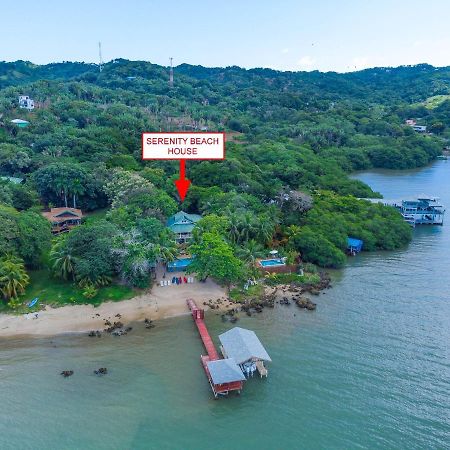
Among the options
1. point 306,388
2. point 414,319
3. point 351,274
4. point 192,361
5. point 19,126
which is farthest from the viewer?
point 19,126

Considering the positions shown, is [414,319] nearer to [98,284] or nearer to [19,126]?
[98,284]

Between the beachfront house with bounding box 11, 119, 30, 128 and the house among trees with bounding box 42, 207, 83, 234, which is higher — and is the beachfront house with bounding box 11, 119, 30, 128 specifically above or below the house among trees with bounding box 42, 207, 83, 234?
above

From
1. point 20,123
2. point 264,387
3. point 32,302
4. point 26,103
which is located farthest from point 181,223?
point 26,103

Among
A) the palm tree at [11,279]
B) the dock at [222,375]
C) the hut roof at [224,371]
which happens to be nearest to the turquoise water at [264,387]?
the dock at [222,375]

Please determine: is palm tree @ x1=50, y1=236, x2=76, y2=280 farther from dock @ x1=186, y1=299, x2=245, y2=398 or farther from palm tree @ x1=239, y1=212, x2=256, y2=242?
palm tree @ x1=239, y1=212, x2=256, y2=242

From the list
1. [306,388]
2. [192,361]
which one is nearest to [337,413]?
[306,388]

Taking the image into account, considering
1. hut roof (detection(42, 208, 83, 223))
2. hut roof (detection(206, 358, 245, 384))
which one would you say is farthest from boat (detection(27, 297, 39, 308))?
hut roof (detection(206, 358, 245, 384))

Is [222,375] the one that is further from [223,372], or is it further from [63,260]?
[63,260]
